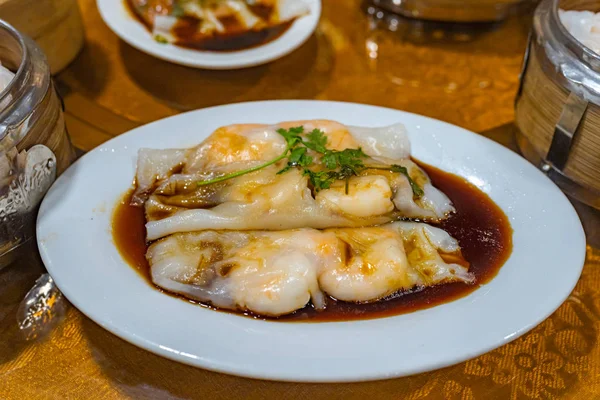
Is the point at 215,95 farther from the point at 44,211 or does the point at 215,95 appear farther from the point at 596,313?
the point at 596,313

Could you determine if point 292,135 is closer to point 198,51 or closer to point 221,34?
point 198,51

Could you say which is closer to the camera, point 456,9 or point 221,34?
point 221,34

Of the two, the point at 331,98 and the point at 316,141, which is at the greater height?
the point at 316,141

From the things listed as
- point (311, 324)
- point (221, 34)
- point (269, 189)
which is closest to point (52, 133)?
point (269, 189)

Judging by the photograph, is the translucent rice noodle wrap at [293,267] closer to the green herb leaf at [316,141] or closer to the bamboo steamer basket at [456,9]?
the green herb leaf at [316,141]

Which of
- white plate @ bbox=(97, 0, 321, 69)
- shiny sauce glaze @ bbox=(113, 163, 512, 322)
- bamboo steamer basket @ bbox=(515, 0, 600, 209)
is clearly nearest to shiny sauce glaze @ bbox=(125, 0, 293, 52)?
white plate @ bbox=(97, 0, 321, 69)

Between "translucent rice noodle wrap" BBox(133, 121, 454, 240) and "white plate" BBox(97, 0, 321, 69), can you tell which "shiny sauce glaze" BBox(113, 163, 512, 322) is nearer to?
"translucent rice noodle wrap" BBox(133, 121, 454, 240)
